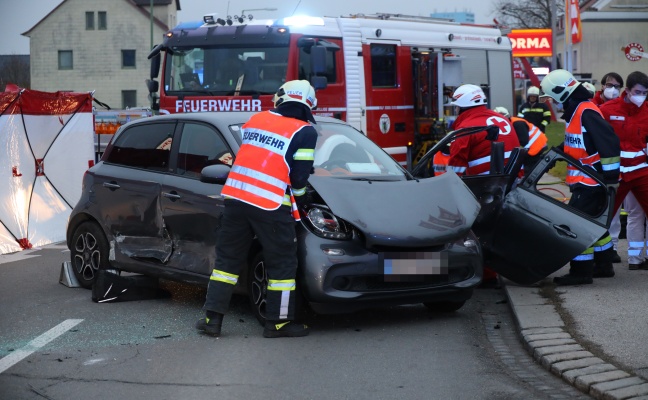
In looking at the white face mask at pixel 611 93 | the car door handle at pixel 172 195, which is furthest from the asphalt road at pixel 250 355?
the white face mask at pixel 611 93

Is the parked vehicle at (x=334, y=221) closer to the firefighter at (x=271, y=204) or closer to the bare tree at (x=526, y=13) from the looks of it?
the firefighter at (x=271, y=204)

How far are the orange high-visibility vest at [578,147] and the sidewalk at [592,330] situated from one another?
36.1 inches

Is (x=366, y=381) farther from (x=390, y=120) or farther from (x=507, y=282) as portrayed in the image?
(x=390, y=120)

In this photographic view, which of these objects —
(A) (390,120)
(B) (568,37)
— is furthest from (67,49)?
(A) (390,120)

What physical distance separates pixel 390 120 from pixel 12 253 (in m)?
6.99

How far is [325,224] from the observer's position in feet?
25.5

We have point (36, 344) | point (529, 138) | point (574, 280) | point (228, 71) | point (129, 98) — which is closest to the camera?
point (36, 344)

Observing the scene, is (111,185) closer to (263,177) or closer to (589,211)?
(263,177)

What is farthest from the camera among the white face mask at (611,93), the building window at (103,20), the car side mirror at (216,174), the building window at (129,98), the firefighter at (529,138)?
the building window at (103,20)

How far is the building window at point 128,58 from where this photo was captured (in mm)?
86750

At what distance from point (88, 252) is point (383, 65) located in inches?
362

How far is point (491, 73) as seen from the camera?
2178cm

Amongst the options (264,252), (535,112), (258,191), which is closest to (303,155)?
(258,191)

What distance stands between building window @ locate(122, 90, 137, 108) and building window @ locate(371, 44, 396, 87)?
70.2 metres
